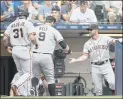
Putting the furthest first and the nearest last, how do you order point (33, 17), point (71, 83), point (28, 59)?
point (33, 17) < point (71, 83) < point (28, 59)

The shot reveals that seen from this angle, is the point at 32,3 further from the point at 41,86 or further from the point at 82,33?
the point at 41,86

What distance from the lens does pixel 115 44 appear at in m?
9.46

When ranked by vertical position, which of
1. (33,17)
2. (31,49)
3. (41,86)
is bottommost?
(41,86)

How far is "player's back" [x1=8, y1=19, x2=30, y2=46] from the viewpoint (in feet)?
30.5

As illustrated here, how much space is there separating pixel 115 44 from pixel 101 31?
14.8 ft

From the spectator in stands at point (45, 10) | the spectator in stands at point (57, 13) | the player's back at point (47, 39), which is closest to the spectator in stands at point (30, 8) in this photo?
the spectator in stands at point (45, 10)

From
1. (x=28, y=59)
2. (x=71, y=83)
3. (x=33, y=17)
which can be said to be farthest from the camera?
(x=33, y=17)

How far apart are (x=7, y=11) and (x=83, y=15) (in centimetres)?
230

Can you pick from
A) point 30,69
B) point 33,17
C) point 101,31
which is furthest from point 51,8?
point 30,69

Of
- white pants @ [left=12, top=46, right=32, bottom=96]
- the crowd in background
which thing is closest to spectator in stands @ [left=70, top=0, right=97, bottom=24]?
the crowd in background

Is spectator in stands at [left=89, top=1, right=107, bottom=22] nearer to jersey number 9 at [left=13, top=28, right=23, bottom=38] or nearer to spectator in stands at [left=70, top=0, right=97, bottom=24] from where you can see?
spectator in stands at [left=70, top=0, right=97, bottom=24]

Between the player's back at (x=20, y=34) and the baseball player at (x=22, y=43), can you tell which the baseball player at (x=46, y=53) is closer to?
the baseball player at (x=22, y=43)

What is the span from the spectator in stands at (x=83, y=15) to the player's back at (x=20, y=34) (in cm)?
455

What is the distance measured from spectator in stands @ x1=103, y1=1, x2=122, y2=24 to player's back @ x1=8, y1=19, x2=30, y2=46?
16.6 feet
